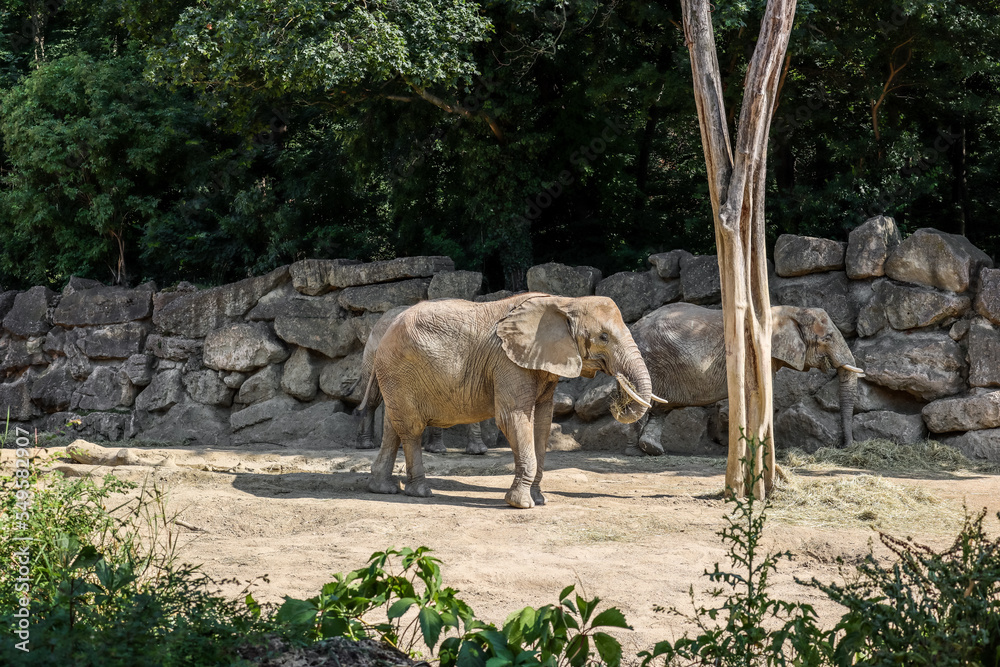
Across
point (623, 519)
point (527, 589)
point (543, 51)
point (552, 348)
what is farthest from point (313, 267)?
point (527, 589)

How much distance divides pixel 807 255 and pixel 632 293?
216 centimetres

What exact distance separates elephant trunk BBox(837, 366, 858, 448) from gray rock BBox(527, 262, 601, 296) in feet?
10.8

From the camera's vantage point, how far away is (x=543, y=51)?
40.5 feet

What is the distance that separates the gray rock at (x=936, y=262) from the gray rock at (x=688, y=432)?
2784mm

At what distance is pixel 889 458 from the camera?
32.3 ft

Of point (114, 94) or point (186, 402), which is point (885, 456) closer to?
point (186, 402)

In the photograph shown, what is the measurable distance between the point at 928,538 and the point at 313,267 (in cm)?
904

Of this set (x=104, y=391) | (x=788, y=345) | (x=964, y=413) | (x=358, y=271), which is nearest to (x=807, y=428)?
(x=788, y=345)

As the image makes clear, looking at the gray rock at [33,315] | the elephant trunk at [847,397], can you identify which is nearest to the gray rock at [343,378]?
the gray rock at [33,315]

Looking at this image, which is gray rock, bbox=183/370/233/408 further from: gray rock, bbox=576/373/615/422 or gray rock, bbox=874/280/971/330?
gray rock, bbox=874/280/971/330

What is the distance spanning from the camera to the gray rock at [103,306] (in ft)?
46.5

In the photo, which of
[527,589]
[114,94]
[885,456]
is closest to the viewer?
[527,589]

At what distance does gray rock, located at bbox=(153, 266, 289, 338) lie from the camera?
13594 millimetres

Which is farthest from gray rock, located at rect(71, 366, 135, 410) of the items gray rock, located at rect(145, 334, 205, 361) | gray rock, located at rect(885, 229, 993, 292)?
gray rock, located at rect(885, 229, 993, 292)
